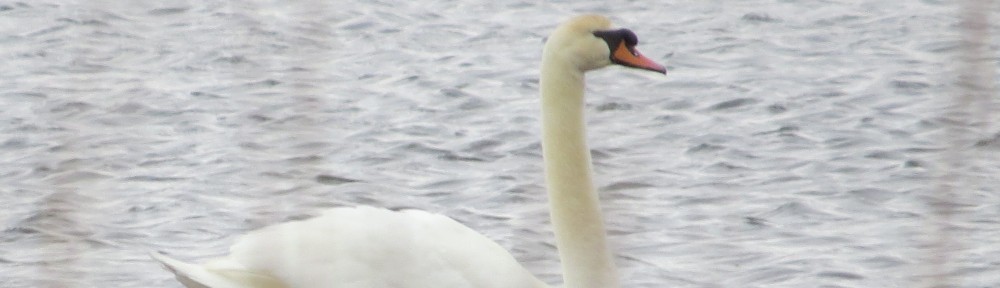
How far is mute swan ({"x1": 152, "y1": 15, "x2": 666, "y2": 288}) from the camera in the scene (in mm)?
3822

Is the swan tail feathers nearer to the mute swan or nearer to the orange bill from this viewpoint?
the mute swan

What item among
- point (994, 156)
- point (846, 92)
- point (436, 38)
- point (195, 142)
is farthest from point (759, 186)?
point (436, 38)

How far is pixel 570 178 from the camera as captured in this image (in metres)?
3.85

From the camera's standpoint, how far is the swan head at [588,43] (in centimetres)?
394

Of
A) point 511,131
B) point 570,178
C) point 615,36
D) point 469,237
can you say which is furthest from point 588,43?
point 511,131

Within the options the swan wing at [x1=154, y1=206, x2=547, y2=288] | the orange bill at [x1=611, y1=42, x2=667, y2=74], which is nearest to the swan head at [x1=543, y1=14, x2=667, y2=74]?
the orange bill at [x1=611, y1=42, x2=667, y2=74]

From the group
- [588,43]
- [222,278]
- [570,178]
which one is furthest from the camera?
[222,278]

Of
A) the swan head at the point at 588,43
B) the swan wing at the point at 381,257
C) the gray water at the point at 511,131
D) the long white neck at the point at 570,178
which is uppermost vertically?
the swan head at the point at 588,43

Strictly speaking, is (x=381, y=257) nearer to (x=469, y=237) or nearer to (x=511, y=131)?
(x=469, y=237)

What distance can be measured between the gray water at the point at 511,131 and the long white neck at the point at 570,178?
2.06 feet

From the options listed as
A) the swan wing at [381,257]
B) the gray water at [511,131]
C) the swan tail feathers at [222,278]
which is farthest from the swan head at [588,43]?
the swan tail feathers at [222,278]

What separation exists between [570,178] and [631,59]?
1.36 ft

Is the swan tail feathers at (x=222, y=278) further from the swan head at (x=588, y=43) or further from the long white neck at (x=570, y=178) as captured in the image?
the swan head at (x=588, y=43)

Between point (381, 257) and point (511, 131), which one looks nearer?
point (381, 257)
